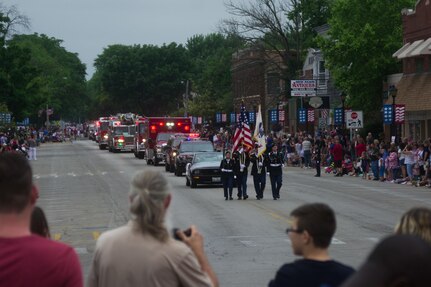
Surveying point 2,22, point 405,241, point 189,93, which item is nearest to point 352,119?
point 2,22

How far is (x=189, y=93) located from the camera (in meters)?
136

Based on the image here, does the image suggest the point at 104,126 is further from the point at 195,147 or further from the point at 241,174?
the point at 241,174

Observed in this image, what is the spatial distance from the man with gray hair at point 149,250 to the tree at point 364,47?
55081mm

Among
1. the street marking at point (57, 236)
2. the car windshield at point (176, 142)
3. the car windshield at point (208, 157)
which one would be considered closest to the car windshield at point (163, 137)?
the car windshield at point (176, 142)

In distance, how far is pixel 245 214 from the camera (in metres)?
25.4

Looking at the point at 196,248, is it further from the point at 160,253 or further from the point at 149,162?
the point at 149,162

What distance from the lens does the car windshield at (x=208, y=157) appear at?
37.3 meters

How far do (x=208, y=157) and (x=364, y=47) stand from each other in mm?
25142

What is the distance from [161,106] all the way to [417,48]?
8632 cm

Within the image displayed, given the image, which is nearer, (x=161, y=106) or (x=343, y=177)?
(x=343, y=177)

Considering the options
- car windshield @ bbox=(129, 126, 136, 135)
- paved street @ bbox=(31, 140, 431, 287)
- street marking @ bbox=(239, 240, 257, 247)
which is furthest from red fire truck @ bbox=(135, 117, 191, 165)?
street marking @ bbox=(239, 240, 257, 247)

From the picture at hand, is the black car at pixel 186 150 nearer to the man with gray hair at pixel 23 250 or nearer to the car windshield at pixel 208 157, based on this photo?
the car windshield at pixel 208 157

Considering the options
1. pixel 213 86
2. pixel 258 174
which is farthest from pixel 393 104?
pixel 213 86

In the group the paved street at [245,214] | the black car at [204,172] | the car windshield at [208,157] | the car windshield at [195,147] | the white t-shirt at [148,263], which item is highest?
the white t-shirt at [148,263]
